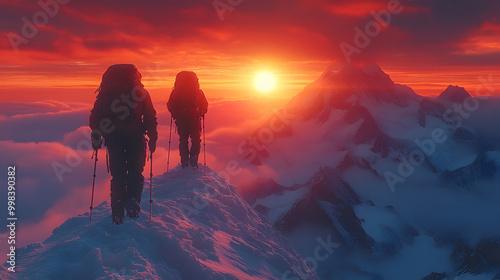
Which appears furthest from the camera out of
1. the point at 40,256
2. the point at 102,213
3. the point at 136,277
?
the point at 102,213

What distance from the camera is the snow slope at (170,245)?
8.55 meters

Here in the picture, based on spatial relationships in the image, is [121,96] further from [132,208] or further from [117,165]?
[132,208]

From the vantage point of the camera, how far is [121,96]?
11.7 meters

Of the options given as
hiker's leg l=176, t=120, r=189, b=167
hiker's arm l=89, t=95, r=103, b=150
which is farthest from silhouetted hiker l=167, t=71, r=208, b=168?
hiker's arm l=89, t=95, r=103, b=150

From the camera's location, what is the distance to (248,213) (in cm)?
1681

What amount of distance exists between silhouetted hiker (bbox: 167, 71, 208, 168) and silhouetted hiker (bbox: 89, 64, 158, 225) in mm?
7520

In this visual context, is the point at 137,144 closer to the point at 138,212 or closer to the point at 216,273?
the point at 138,212

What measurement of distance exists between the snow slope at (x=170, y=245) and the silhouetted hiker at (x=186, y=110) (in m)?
3.62

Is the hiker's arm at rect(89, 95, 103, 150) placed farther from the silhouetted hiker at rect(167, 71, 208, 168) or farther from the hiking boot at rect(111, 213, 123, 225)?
the silhouetted hiker at rect(167, 71, 208, 168)

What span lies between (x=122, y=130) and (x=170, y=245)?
13.7 ft

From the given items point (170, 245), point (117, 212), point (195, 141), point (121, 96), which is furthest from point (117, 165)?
point (195, 141)

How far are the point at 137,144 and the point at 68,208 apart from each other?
157868mm

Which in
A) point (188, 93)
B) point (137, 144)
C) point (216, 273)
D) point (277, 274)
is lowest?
point (277, 274)

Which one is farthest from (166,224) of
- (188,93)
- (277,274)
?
(188,93)
